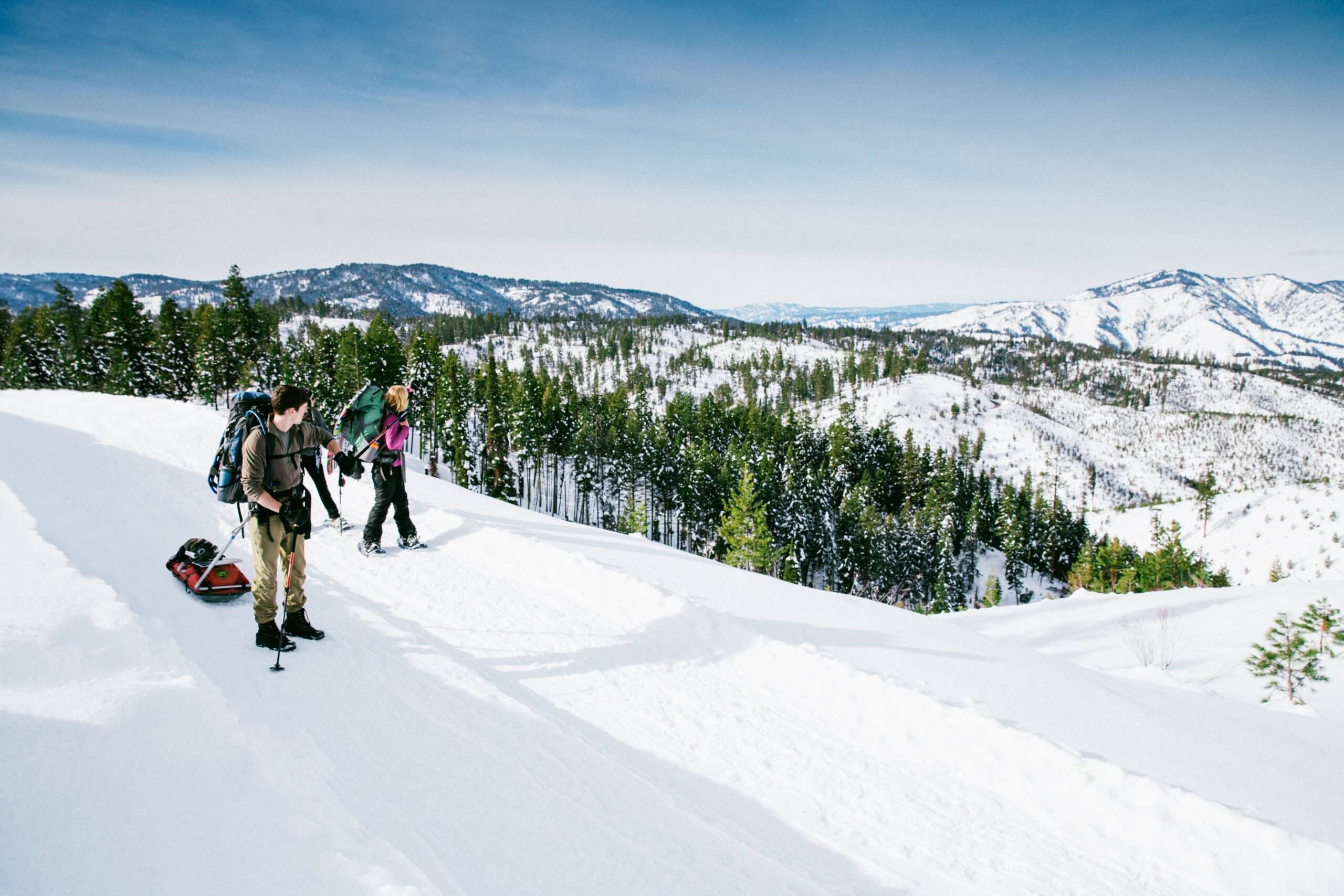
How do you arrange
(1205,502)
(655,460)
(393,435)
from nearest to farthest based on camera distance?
(393,435)
(655,460)
(1205,502)

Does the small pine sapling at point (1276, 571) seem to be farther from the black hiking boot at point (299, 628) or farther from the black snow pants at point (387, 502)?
the black hiking boot at point (299, 628)

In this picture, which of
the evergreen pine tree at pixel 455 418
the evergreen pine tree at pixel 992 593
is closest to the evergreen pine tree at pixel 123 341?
the evergreen pine tree at pixel 455 418

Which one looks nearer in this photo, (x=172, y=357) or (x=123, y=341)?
(x=123, y=341)

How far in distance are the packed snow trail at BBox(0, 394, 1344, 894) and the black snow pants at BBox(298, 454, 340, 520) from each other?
1.04m

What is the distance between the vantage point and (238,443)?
19.1ft

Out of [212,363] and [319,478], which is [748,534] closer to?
[319,478]

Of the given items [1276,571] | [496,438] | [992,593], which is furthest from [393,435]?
[1276,571]

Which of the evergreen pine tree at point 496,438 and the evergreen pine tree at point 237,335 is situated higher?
the evergreen pine tree at point 237,335

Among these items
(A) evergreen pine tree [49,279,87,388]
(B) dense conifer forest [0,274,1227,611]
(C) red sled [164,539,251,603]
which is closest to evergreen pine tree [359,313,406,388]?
(B) dense conifer forest [0,274,1227,611]

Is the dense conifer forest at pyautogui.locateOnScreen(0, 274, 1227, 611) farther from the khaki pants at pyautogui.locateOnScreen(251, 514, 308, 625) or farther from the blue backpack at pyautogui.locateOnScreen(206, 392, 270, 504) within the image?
the blue backpack at pyautogui.locateOnScreen(206, 392, 270, 504)

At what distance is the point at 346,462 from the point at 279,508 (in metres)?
1.76

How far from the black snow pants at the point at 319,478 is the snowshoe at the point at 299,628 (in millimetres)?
1456

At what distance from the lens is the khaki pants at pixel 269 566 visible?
5.71 metres

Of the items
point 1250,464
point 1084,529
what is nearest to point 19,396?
point 1084,529
